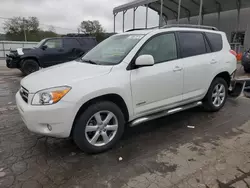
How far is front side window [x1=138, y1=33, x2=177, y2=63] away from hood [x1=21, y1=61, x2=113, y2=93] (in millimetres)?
797

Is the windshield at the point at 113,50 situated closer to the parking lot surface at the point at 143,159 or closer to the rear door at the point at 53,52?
the parking lot surface at the point at 143,159

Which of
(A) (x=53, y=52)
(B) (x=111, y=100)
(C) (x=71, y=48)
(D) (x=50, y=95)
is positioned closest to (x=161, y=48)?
(B) (x=111, y=100)

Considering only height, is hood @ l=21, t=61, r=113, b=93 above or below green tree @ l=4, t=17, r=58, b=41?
below

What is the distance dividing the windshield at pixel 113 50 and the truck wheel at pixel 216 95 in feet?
6.83

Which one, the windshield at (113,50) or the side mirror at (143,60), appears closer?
the side mirror at (143,60)

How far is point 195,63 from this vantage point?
4004mm

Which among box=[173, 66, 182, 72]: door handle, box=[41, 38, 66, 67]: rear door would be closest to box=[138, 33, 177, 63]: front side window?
box=[173, 66, 182, 72]: door handle

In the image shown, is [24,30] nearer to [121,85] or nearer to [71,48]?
[71,48]

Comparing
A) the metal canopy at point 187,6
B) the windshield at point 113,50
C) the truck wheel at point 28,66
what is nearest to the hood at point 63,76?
the windshield at point 113,50

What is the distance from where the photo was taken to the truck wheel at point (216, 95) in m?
4.53

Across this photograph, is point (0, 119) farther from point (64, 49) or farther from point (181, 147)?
point (64, 49)

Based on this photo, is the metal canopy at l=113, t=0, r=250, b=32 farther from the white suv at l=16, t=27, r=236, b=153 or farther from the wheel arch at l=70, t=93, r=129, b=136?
the wheel arch at l=70, t=93, r=129, b=136

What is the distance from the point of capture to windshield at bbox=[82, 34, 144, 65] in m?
3.33

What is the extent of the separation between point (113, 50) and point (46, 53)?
7327 mm
